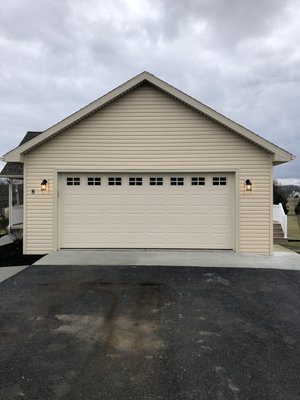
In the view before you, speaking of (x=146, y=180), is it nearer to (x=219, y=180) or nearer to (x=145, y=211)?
(x=145, y=211)

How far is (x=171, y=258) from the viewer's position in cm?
888

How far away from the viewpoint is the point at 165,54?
21.5 m

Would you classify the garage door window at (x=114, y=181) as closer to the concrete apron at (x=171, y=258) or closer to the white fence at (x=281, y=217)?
the concrete apron at (x=171, y=258)

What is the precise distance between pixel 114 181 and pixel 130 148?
1.24 m

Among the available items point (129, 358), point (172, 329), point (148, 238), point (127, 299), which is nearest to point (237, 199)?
point (148, 238)

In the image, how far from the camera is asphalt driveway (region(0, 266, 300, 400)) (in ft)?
9.91

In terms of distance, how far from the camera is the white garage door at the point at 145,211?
998 centimetres

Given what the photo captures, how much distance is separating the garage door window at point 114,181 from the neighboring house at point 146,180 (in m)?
0.03

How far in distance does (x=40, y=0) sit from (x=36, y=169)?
22.5ft

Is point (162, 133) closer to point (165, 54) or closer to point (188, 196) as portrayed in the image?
point (188, 196)

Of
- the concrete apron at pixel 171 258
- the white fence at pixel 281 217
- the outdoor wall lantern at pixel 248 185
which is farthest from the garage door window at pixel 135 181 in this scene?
the white fence at pixel 281 217

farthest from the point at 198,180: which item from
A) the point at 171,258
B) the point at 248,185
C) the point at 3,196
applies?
the point at 3,196

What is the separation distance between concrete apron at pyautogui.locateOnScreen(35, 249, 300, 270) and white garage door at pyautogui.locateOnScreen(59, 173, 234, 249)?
1.33 feet

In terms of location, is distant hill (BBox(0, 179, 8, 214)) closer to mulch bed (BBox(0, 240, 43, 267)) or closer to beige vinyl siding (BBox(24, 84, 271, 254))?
mulch bed (BBox(0, 240, 43, 267))
